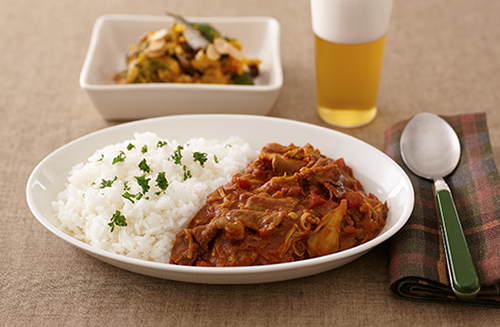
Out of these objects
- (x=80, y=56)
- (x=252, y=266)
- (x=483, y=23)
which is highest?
(x=252, y=266)

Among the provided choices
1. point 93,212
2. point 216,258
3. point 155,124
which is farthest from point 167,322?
point 155,124

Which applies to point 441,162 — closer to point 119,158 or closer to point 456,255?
point 456,255

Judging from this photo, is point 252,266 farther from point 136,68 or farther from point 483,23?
point 483,23

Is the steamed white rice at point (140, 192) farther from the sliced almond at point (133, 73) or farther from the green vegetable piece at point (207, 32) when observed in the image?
the green vegetable piece at point (207, 32)

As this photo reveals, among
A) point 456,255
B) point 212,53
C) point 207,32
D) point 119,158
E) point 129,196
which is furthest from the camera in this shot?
point 207,32

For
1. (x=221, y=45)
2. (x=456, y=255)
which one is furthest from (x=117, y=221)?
(x=221, y=45)

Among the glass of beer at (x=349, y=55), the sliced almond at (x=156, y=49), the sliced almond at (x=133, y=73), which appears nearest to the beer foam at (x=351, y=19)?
the glass of beer at (x=349, y=55)
